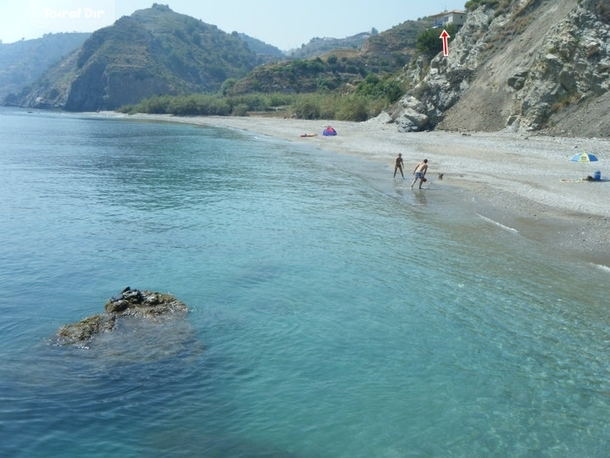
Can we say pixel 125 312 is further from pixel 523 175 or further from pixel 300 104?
pixel 300 104

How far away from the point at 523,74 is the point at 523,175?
2216 centimetres

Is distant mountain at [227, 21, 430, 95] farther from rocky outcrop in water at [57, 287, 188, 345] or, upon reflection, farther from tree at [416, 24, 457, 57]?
rocky outcrop in water at [57, 287, 188, 345]

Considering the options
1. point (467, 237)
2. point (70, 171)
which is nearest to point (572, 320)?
point (467, 237)

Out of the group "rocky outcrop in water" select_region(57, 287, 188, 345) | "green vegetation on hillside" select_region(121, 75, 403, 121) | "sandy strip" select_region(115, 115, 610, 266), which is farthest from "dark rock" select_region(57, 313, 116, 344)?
"green vegetation on hillside" select_region(121, 75, 403, 121)

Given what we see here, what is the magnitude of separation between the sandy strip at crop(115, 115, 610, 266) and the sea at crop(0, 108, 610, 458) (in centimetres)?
149

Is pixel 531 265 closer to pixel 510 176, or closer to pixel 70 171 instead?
pixel 510 176

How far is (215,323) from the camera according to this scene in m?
12.4

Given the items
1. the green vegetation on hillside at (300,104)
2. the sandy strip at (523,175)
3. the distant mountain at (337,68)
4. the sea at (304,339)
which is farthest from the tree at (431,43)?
the sea at (304,339)

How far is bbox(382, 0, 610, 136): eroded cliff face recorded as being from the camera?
143ft

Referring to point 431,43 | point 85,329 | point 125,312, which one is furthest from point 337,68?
point 85,329

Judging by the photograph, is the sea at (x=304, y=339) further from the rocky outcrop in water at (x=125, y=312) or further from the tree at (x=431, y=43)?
the tree at (x=431, y=43)

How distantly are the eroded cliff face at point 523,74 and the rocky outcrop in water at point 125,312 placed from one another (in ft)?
121

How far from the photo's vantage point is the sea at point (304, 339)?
27.7ft

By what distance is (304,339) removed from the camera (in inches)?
465
